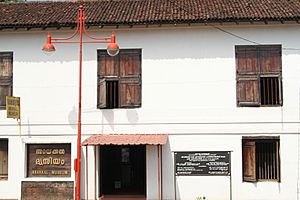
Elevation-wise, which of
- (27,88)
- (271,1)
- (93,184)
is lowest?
(93,184)

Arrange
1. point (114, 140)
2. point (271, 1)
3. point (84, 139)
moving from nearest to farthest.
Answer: point (114, 140) < point (84, 139) < point (271, 1)

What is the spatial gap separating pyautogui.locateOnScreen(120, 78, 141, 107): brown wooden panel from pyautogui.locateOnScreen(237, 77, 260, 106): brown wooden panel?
12.0 ft

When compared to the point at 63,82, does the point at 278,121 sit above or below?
below

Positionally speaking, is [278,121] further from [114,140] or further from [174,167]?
[114,140]

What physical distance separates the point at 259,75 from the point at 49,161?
8321 millimetres

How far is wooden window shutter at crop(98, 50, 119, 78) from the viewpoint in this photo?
14.8 metres

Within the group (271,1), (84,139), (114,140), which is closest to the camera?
(114,140)

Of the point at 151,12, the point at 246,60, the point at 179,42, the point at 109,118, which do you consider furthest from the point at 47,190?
the point at 246,60

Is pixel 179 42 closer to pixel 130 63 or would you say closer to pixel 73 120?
pixel 130 63

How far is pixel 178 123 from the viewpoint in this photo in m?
14.4

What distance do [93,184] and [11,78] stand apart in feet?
16.7

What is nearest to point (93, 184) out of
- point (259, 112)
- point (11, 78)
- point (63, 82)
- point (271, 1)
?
point (63, 82)

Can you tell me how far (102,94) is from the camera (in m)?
14.7

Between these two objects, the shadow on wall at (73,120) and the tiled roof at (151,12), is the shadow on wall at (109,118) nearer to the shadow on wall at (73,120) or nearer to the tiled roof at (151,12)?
the shadow on wall at (73,120)
